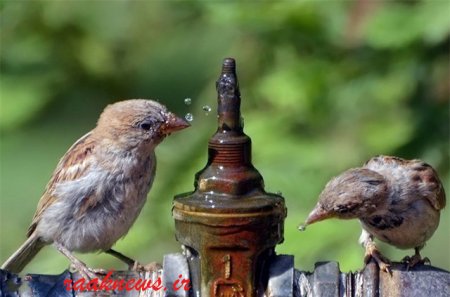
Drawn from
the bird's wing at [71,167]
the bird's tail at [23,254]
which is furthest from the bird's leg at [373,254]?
the bird's tail at [23,254]

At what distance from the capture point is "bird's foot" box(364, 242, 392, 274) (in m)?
3.59

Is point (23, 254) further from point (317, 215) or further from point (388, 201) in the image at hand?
point (388, 201)

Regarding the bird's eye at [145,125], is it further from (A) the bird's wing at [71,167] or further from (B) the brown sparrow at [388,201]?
(B) the brown sparrow at [388,201]

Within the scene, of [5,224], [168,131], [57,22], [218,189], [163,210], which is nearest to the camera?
[218,189]

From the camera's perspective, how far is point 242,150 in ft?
11.3

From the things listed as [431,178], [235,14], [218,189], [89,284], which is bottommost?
[89,284]

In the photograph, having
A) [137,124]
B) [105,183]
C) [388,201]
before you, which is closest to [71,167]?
[105,183]

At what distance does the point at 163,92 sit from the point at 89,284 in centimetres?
347

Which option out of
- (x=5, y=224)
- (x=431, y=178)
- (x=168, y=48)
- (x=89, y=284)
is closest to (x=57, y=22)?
(x=168, y=48)

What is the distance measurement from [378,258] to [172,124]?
0.95 metres

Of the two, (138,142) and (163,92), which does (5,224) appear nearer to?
(163,92)

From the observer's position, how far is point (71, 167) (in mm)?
4496

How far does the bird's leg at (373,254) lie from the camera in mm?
3612

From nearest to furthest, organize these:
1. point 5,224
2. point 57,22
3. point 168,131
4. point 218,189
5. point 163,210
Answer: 1. point 218,189
2. point 168,131
3. point 163,210
4. point 57,22
5. point 5,224
